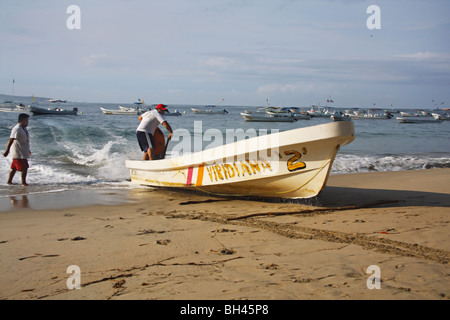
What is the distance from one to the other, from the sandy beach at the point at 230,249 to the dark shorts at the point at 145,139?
2113 millimetres

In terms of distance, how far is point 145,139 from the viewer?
920 cm

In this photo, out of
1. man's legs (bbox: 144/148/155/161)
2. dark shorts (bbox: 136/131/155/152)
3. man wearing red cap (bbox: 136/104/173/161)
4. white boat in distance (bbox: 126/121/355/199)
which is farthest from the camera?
man's legs (bbox: 144/148/155/161)

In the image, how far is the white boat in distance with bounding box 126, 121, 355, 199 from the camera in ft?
20.4

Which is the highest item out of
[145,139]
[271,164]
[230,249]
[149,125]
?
[149,125]

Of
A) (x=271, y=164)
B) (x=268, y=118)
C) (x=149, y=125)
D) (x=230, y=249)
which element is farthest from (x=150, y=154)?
(x=268, y=118)

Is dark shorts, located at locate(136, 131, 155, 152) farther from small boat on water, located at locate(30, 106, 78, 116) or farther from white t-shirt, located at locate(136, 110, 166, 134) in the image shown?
small boat on water, located at locate(30, 106, 78, 116)

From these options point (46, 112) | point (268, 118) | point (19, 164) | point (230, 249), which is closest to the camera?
point (230, 249)

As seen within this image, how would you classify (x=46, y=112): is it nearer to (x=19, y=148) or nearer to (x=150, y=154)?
(x=19, y=148)

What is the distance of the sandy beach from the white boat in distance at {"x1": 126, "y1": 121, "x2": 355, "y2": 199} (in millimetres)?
298

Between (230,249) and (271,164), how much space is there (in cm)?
269

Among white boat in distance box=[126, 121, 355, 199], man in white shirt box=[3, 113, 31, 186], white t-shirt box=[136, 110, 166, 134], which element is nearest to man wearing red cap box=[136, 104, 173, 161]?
white t-shirt box=[136, 110, 166, 134]

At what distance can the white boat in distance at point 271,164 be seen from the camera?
6.22 meters
